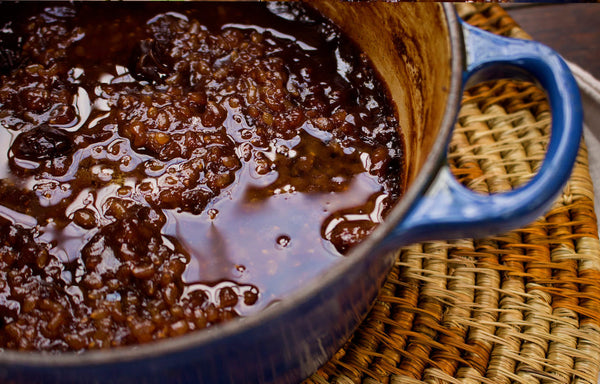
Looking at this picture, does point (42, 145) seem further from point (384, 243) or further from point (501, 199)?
point (501, 199)

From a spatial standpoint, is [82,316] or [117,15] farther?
[117,15]

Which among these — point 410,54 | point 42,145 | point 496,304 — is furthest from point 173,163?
point 496,304

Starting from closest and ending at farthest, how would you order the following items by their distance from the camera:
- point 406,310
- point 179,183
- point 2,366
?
point 2,366
point 179,183
point 406,310

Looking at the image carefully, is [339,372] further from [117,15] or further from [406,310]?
[117,15]

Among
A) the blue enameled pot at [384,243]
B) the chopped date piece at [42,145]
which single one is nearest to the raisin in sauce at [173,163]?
the chopped date piece at [42,145]

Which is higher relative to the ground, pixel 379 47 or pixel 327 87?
pixel 379 47

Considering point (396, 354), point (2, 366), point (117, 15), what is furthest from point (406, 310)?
point (117, 15)
